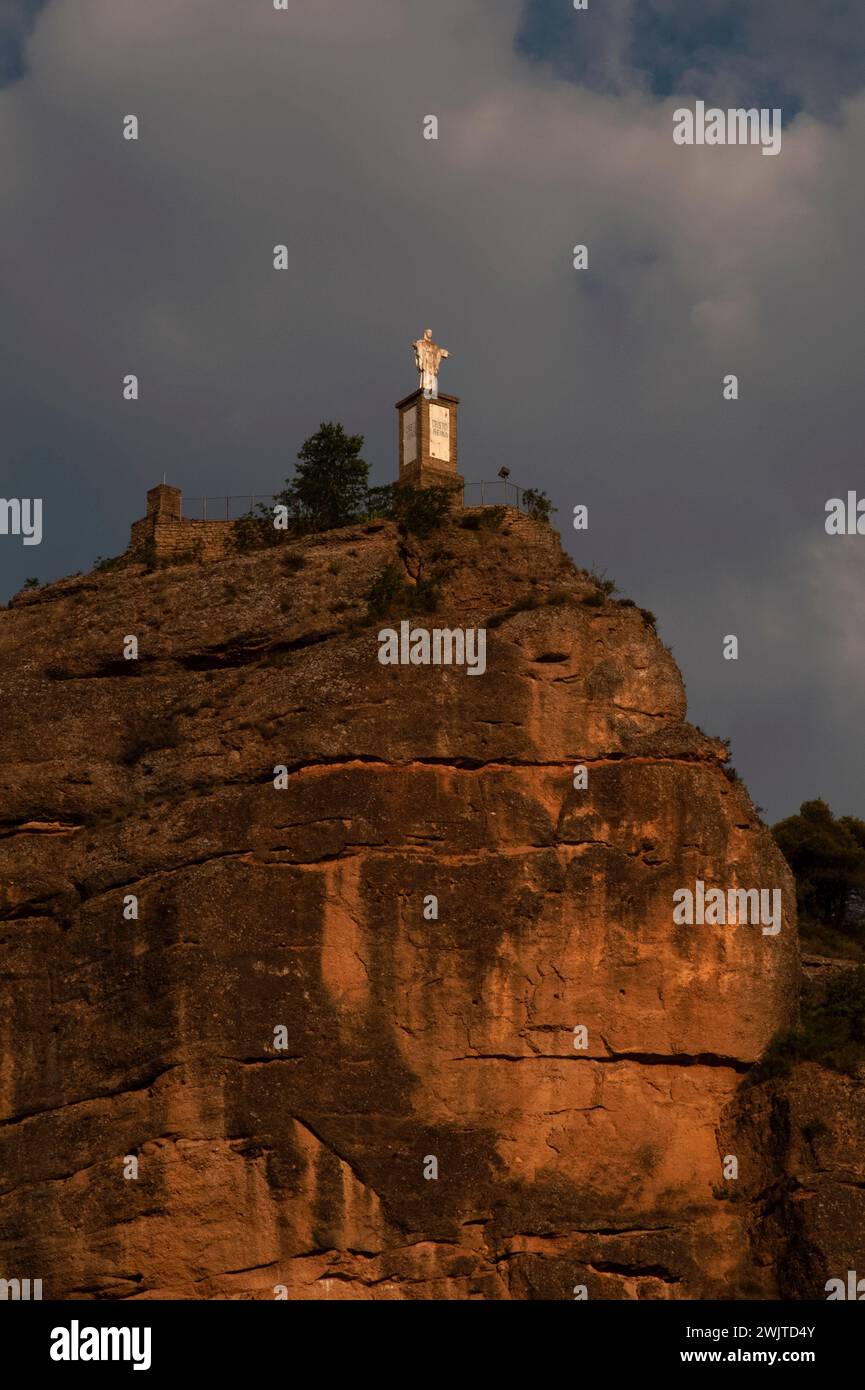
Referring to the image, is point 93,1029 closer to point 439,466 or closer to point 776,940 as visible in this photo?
point 776,940

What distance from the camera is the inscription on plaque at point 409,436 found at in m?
54.1

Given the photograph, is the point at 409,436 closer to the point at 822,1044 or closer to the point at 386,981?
the point at 386,981

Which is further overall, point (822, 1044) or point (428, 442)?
point (428, 442)

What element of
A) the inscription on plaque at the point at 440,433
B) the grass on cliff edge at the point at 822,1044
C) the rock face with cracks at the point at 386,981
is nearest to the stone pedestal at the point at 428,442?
the inscription on plaque at the point at 440,433

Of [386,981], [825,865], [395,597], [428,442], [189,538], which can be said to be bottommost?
[386,981]

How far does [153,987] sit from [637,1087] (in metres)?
9.74

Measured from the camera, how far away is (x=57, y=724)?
47469 mm

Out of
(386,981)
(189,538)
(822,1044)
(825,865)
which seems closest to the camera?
(386,981)

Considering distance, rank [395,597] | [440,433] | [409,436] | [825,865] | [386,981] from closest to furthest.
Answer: [386,981], [395,597], [440,433], [409,436], [825,865]

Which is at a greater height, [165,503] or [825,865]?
[165,503]

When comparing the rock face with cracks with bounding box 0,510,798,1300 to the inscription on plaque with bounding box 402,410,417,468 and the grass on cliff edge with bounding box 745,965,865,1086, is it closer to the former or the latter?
the grass on cliff edge with bounding box 745,965,865,1086

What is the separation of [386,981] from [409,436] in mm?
17081

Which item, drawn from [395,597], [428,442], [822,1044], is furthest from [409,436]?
[822,1044]

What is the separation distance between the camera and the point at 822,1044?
43781mm
